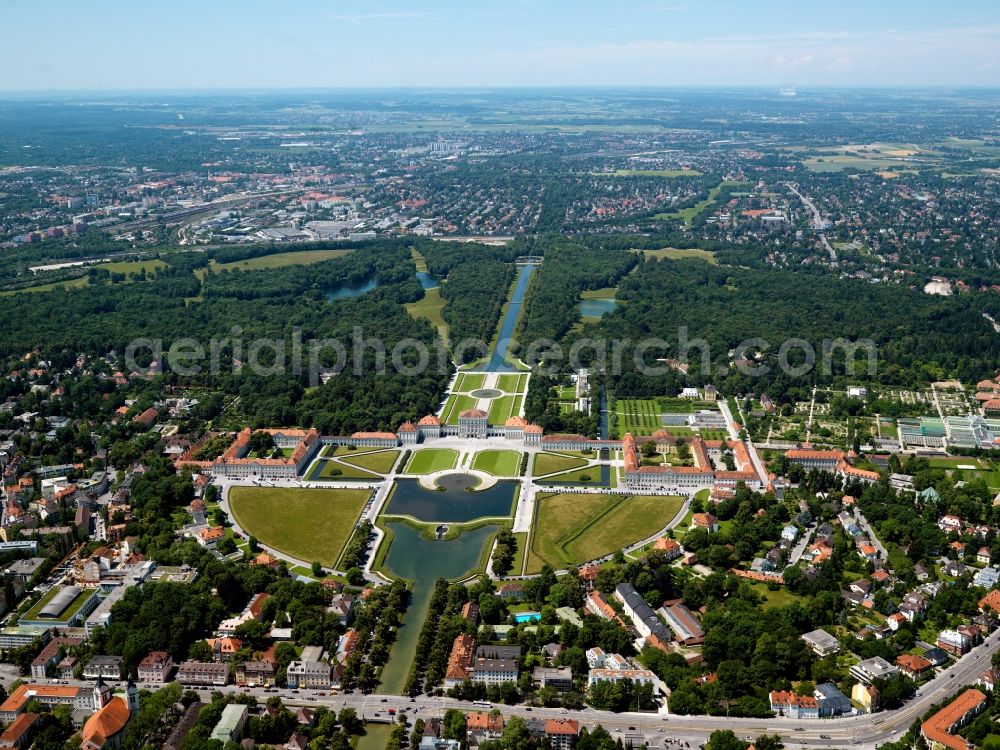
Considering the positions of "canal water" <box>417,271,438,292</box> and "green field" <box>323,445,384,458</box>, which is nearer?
"green field" <box>323,445,384,458</box>

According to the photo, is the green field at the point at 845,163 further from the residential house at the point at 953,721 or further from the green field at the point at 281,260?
the residential house at the point at 953,721

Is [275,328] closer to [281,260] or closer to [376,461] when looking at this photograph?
[376,461]

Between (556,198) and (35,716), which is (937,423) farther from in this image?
(556,198)

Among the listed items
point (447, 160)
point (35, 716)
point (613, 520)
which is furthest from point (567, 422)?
point (447, 160)

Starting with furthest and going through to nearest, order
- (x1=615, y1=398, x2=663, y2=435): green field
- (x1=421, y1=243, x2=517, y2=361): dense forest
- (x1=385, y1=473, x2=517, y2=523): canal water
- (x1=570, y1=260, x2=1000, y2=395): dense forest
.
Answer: (x1=421, y1=243, x2=517, y2=361): dense forest
(x1=570, y1=260, x2=1000, y2=395): dense forest
(x1=615, y1=398, x2=663, y2=435): green field
(x1=385, y1=473, x2=517, y2=523): canal water

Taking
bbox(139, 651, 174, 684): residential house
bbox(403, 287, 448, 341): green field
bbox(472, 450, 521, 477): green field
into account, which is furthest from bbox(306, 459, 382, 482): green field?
bbox(403, 287, 448, 341): green field

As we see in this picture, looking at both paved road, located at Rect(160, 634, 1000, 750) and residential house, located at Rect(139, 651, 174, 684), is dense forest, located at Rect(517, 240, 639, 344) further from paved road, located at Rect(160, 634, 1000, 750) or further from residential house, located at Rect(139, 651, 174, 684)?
residential house, located at Rect(139, 651, 174, 684)

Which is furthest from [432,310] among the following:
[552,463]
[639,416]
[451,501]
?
[451,501]
